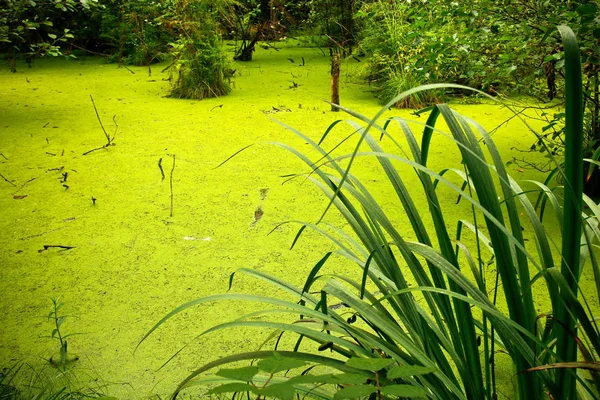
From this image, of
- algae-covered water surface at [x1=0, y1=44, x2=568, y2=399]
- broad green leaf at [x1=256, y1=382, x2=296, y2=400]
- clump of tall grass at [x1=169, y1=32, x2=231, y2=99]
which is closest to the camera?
broad green leaf at [x1=256, y1=382, x2=296, y2=400]

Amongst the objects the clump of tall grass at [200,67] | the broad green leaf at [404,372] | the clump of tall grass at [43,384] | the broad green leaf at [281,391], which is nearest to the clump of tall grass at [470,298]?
the broad green leaf at [404,372]

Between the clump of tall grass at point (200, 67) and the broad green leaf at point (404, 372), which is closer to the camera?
the broad green leaf at point (404, 372)

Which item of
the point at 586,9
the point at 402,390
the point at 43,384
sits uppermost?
the point at 586,9

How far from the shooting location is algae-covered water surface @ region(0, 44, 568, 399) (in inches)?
53.8

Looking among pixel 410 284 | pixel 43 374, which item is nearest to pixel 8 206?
pixel 43 374

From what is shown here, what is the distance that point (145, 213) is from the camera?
2.04 meters

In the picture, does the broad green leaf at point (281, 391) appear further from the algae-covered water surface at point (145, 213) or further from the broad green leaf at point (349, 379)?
the algae-covered water surface at point (145, 213)

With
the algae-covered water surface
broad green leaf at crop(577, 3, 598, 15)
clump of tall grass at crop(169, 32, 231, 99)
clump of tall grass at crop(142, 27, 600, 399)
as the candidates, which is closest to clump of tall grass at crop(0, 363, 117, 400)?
the algae-covered water surface

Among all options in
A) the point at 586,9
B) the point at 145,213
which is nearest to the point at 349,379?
the point at 586,9

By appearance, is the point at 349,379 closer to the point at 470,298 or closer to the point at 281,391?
the point at 281,391

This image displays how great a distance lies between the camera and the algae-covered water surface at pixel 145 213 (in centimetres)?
137

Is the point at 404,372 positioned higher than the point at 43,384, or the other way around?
the point at 404,372

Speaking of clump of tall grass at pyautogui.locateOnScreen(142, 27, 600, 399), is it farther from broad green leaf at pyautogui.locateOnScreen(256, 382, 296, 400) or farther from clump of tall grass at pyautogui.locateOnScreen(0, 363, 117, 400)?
clump of tall grass at pyautogui.locateOnScreen(0, 363, 117, 400)

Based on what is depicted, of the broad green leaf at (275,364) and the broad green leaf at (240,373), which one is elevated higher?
the broad green leaf at (275,364)
